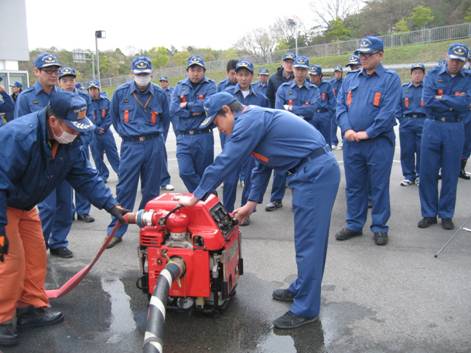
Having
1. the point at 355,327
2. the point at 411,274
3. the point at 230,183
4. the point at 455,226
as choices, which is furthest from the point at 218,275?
the point at 455,226

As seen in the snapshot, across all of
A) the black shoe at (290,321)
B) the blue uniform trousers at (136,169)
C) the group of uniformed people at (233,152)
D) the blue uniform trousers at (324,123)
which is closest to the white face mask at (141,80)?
the group of uniformed people at (233,152)

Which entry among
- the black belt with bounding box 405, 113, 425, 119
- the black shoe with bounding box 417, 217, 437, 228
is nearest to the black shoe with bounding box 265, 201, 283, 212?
the black shoe with bounding box 417, 217, 437, 228

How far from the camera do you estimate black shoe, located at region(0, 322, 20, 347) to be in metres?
3.55

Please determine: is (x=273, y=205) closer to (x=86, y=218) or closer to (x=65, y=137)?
(x=86, y=218)

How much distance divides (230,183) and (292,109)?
6.43ft

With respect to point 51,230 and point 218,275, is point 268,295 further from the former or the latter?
point 51,230

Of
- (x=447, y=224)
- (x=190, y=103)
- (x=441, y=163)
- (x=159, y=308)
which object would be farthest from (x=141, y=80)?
(x=447, y=224)

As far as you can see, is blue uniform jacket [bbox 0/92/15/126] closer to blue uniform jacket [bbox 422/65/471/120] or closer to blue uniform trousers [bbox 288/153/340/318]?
blue uniform trousers [bbox 288/153/340/318]

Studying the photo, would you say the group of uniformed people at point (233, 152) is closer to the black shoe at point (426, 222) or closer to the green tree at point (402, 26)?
the black shoe at point (426, 222)

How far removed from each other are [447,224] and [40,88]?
5256mm

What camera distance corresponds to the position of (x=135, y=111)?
595 cm

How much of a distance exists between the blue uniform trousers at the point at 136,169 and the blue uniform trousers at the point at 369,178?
236 cm

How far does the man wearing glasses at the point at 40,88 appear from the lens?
5.43 metres

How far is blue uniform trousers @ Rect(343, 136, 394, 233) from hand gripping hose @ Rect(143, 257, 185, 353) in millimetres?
2877
